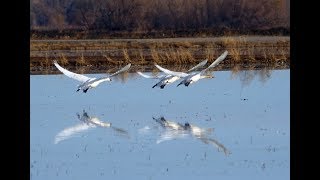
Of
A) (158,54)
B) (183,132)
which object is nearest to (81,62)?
(158,54)

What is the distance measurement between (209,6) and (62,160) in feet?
153

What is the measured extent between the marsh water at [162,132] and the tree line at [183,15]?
33.2 metres

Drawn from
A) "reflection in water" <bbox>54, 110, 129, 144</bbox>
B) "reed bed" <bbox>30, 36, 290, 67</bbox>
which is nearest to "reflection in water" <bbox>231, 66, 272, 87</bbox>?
"reed bed" <bbox>30, 36, 290, 67</bbox>

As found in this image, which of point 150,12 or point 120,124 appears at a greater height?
point 150,12

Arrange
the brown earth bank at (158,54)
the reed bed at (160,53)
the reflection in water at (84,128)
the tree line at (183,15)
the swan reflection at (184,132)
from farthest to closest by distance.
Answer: the tree line at (183,15)
the reed bed at (160,53)
the brown earth bank at (158,54)
the reflection in water at (84,128)
the swan reflection at (184,132)

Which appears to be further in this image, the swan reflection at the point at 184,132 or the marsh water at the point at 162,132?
the swan reflection at the point at 184,132

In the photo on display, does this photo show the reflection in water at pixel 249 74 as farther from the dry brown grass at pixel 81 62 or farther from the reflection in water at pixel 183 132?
the reflection in water at pixel 183 132

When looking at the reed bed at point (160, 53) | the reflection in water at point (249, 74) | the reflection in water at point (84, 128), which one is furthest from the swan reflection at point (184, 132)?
the reed bed at point (160, 53)

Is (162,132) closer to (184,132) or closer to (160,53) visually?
(184,132)

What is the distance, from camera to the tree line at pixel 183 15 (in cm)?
5428

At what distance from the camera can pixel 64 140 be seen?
12.2 m

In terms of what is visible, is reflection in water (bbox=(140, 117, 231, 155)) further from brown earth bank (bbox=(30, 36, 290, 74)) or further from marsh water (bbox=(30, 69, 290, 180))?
brown earth bank (bbox=(30, 36, 290, 74))
